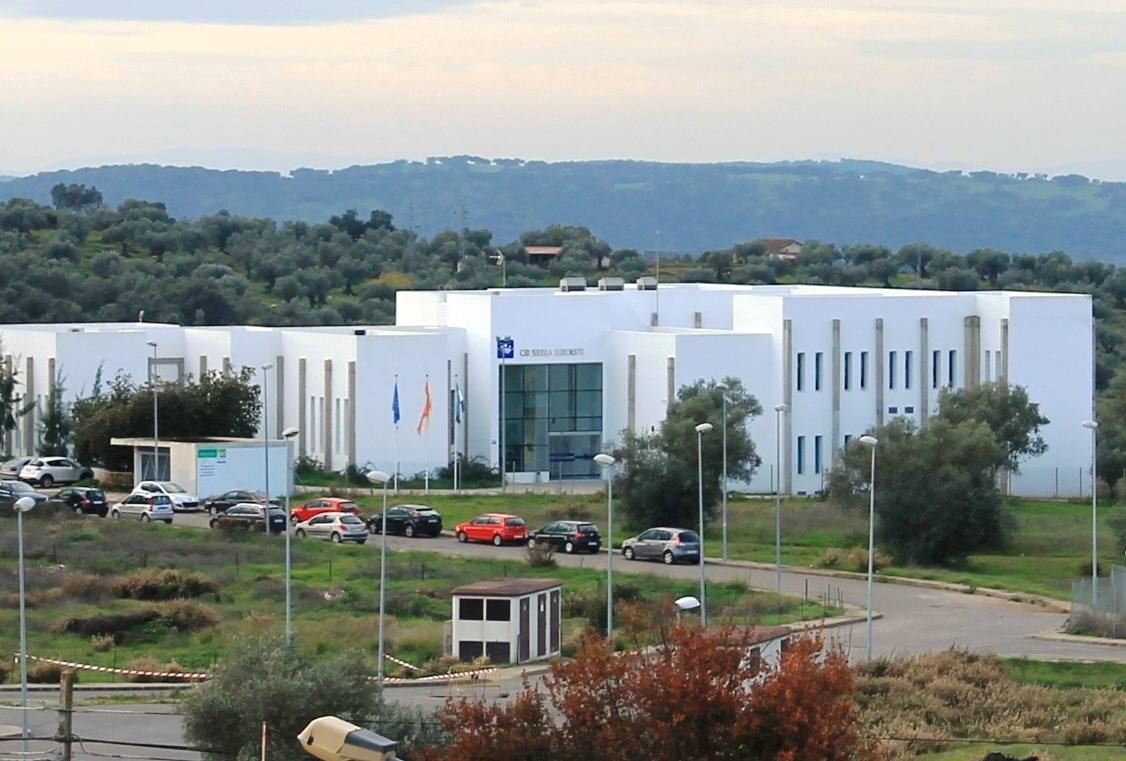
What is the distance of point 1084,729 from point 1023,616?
1338cm

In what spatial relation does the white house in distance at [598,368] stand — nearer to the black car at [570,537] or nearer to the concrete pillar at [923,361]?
the concrete pillar at [923,361]

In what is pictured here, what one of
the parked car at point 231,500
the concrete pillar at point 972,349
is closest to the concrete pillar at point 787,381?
the concrete pillar at point 972,349

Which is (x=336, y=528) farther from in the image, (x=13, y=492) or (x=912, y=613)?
(x=912, y=613)

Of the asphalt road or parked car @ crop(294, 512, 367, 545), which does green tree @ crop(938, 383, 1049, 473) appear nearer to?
the asphalt road

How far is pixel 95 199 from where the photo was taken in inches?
7333

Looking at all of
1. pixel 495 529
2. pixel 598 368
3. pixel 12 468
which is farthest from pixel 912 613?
pixel 12 468

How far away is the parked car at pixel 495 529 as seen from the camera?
55438 mm

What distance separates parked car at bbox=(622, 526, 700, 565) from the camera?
171ft

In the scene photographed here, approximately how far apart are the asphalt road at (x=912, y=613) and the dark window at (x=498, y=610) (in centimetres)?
540

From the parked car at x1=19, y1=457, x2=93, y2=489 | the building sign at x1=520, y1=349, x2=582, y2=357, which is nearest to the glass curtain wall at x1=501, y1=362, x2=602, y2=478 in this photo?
the building sign at x1=520, y1=349, x2=582, y2=357

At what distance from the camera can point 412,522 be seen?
2255 inches

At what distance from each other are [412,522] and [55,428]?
20264mm

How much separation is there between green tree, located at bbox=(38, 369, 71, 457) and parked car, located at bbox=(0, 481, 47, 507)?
9275 millimetres

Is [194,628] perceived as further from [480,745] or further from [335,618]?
[480,745]
